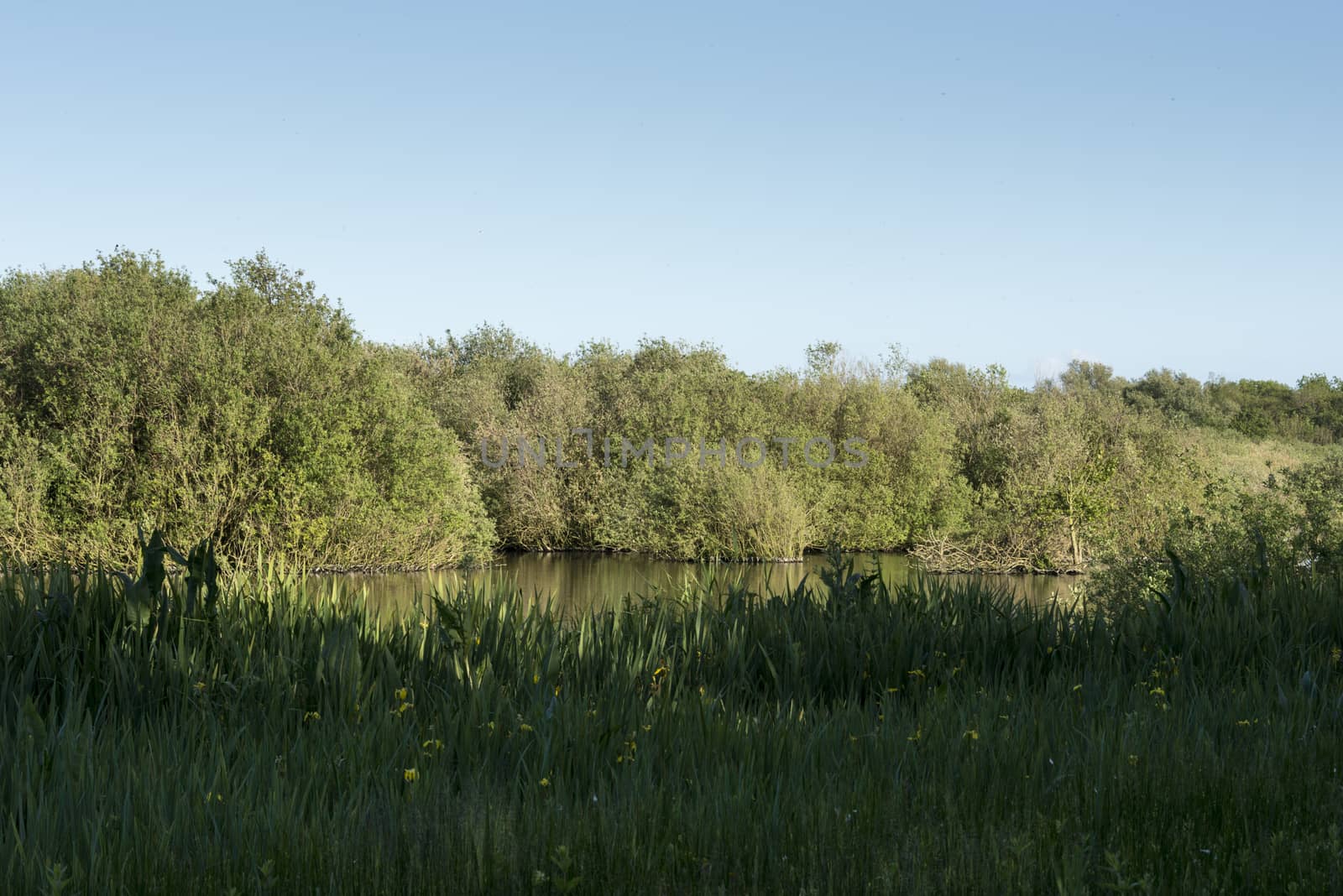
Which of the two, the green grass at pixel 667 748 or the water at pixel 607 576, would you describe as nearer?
the green grass at pixel 667 748

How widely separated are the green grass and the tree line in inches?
250

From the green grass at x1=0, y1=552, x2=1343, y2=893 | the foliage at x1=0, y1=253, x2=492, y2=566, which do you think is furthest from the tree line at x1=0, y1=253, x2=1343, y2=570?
the green grass at x1=0, y1=552, x2=1343, y2=893

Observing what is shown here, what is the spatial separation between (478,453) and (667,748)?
80.7 feet

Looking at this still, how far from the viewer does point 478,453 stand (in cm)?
2884

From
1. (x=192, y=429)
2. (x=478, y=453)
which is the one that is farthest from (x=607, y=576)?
(x=192, y=429)

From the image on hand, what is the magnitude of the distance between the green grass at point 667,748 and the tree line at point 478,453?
6.35 m

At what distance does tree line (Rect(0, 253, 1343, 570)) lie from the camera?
64.2 ft

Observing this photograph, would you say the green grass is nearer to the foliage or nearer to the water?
the water

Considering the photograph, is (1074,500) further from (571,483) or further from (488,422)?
(488,422)

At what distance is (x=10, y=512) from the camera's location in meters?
18.8

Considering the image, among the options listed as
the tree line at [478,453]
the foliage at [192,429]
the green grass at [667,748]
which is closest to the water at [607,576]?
the tree line at [478,453]

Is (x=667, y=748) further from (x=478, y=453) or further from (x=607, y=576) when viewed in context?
(x=478, y=453)

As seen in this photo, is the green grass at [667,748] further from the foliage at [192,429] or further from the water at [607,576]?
the foliage at [192,429]

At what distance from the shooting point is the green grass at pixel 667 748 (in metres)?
3.32
